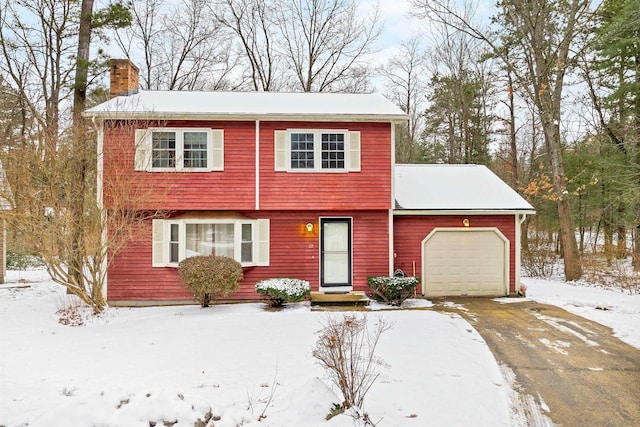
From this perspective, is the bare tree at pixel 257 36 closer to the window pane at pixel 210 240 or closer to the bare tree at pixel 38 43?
the bare tree at pixel 38 43

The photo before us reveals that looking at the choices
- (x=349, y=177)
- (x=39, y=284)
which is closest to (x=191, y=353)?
(x=349, y=177)

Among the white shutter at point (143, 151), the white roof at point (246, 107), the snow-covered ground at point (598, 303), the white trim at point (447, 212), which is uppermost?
the white roof at point (246, 107)

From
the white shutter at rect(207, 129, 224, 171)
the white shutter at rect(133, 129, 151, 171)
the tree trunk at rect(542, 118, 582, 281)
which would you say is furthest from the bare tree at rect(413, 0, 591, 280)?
the white shutter at rect(133, 129, 151, 171)

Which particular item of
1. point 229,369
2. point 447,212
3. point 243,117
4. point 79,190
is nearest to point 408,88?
point 447,212

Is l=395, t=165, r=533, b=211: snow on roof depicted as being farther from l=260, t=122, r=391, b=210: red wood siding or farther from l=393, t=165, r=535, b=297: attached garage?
l=260, t=122, r=391, b=210: red wood siding

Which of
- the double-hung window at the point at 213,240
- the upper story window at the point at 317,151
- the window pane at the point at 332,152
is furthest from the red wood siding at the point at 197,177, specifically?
the window pane at the point at 332,152

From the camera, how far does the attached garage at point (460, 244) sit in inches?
472

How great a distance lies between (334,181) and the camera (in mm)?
11211

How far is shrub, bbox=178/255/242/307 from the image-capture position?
32.7ft

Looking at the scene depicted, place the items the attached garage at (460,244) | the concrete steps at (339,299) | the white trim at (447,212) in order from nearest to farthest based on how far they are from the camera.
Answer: the concrete steps at (339,299) < the white trim at (447,212) < the attached garage at (460,244)

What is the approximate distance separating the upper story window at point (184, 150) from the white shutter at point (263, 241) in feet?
6.14

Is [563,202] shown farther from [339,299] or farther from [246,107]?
[246,107]

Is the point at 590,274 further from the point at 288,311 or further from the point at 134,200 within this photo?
the point at 134,200

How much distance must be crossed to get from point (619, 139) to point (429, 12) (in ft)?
33.1
